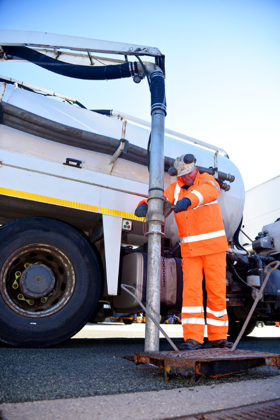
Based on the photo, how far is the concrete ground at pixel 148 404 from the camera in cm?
120

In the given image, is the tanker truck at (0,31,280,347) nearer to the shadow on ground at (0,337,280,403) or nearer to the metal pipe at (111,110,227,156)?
the metal pipe at (111,110,227,156)

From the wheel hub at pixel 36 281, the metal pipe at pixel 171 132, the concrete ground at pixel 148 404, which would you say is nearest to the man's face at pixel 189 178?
the metal pipe at pixel 171 132

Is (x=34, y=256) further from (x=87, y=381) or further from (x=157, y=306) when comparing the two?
(x=87, y=381)

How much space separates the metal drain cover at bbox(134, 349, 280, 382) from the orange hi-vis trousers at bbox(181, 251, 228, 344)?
2.03ft

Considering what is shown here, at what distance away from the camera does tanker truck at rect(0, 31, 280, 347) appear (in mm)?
2887

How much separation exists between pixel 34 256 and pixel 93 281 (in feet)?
2.02

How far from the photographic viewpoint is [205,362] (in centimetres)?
179

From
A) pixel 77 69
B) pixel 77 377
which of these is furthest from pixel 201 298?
pixel 77 69

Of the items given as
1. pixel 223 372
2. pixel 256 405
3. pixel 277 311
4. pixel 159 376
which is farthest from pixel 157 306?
pixel 277 311

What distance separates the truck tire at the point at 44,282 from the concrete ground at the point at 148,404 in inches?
59.2

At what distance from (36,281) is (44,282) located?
0.23 ft

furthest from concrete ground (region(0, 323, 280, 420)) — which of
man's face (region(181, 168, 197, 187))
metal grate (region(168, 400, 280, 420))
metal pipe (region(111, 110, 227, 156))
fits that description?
metal pipe (region(111, 110, 227, 156))

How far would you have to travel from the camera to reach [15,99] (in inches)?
122

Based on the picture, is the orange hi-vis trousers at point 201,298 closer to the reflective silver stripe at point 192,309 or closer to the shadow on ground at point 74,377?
the reflective silver stripe at point 192,309
